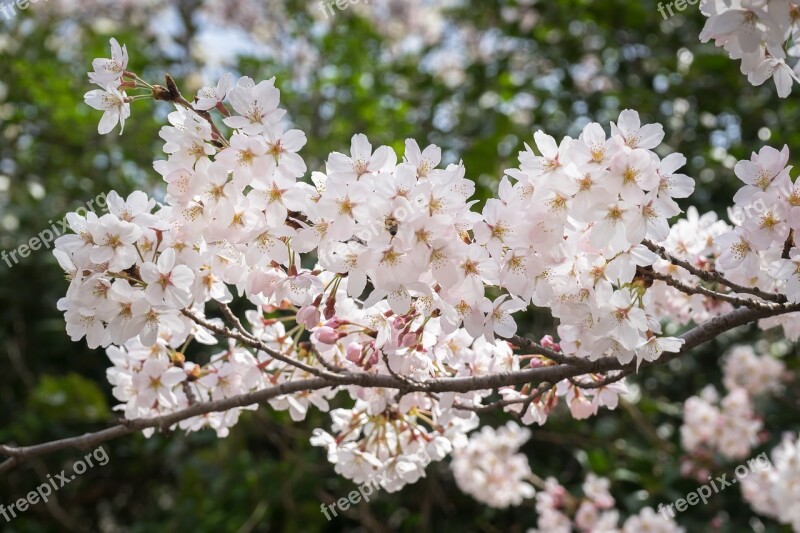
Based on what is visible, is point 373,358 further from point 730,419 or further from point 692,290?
point 730,419

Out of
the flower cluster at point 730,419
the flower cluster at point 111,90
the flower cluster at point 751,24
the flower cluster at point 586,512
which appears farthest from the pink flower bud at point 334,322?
the flower cluster at point 730,419

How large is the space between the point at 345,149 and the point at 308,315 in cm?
285

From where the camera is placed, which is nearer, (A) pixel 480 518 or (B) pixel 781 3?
(B) pixel 781 3

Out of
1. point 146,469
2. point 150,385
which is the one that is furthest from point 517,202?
point 146,469

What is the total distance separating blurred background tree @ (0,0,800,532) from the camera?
127 inches

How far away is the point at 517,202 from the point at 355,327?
412 mm

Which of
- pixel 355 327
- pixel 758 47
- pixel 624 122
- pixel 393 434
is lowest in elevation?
pixel 393 434

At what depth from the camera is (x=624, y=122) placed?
3.55 feet

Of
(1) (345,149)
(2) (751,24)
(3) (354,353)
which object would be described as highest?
(2) (751,24)

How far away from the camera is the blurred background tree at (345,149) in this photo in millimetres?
3232

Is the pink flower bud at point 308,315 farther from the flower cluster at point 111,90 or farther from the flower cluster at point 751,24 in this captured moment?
the flower cluster at point 751,24

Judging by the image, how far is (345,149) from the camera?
158 inches

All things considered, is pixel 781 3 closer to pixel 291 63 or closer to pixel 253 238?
pixel 253 238

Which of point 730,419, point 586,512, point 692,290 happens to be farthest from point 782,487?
point 692,290
